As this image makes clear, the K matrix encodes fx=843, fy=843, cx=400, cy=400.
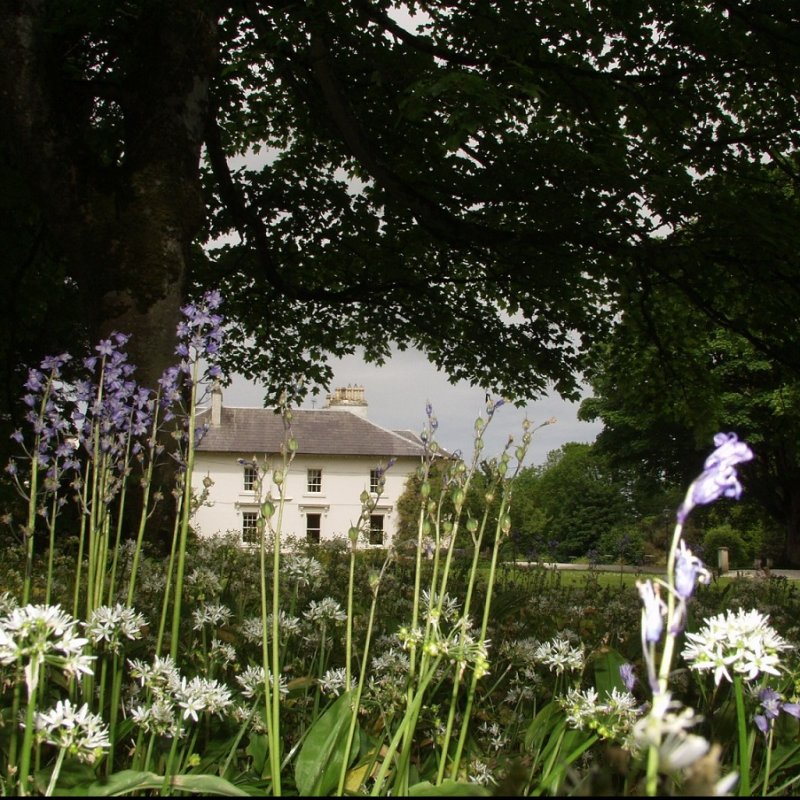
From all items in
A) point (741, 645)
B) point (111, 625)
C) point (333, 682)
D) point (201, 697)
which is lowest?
point (333, 682)

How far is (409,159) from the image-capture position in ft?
35.3

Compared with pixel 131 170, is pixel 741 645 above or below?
below

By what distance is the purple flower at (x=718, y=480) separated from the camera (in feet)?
3.52

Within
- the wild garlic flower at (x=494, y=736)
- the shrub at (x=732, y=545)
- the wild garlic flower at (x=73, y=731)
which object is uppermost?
the wild garlic flower at (x=73, y=731)

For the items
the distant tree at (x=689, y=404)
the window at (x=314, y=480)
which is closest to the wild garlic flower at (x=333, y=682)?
the distant tree at (x=689, y=404)

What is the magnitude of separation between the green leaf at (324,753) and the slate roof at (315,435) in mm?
48506

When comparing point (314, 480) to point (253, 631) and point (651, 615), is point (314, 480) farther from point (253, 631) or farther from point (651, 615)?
point (651, 615)

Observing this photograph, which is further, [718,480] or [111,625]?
[111,625]

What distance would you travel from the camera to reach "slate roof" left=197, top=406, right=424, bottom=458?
5147cm

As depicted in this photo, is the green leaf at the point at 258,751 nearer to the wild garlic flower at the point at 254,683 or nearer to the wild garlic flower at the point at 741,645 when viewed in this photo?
the wild garlic flower at the point at 254,683

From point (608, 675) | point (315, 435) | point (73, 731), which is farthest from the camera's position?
point (315, 435)

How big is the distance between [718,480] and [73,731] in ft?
4.64

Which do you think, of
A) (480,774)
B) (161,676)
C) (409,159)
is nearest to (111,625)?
(161,676)

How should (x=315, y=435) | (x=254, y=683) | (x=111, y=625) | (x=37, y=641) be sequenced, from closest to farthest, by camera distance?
(x=37, y=641) → (x=111, y=625) → (x=254, y=683) → (x=315, y=435)
